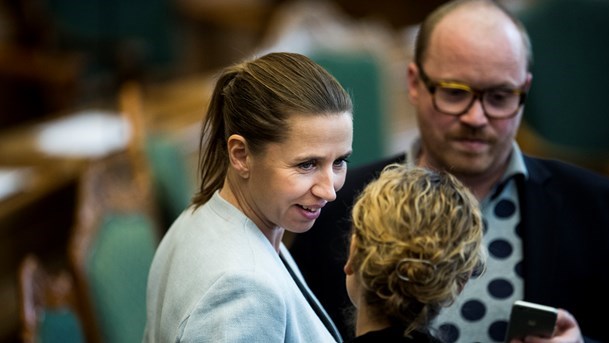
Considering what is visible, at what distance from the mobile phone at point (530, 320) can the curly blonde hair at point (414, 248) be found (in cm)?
23

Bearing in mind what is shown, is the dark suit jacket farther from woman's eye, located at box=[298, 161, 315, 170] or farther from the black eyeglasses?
woman's eye, located at box=[298, 161, 315, 170]

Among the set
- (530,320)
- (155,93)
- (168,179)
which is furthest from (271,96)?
(155,93)

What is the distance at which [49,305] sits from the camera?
7.71 feet

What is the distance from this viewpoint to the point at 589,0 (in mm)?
4793

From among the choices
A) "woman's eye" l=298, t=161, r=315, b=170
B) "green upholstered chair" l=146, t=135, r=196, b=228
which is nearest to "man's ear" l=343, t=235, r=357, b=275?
"woman's eye" l=298, t=161, r=315, b=170

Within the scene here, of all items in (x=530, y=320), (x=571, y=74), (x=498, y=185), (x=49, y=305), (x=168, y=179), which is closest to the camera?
(x=530, y=320)

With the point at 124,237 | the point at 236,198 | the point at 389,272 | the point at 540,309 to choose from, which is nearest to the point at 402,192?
the point at 389,272

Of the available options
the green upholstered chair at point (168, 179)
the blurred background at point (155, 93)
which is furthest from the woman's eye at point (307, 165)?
the green upholstered chair at point (168, 179)

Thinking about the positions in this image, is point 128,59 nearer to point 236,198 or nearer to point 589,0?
point 589,0

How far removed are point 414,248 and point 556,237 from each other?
0.76 metres

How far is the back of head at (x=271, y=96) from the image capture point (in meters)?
1.23

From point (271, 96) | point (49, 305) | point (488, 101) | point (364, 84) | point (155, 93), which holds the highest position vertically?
point (271, 96)

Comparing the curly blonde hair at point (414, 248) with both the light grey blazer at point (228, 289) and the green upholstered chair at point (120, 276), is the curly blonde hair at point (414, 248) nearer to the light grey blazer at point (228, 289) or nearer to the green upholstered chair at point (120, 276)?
the light grey blazer at point (228, 289)

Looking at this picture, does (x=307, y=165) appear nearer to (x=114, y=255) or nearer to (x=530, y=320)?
(x=530, y=320)
